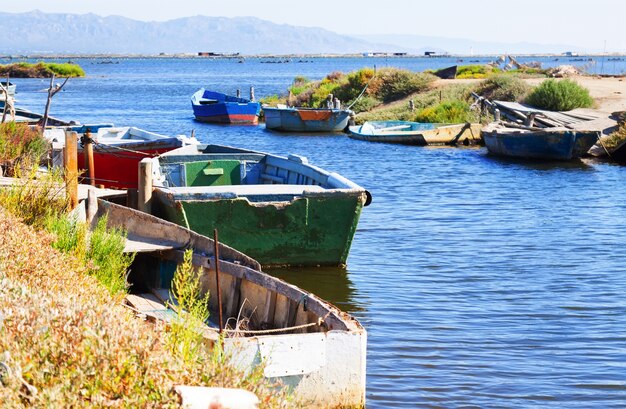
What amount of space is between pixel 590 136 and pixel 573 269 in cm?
1529

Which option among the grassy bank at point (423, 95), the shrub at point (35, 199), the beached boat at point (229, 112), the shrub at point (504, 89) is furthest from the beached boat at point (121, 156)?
the beached boat at point (229, 112)

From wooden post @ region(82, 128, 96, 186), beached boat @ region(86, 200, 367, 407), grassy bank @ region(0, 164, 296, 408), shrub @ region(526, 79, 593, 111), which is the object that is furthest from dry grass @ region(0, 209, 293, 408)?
shrub @ region(526, 79, 593, 111)

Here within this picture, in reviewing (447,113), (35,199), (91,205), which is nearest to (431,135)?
(447,113)

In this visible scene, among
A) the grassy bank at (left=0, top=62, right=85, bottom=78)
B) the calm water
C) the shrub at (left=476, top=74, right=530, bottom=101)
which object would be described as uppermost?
the shrub at (left=476, top=74, right=530, bottom=101)

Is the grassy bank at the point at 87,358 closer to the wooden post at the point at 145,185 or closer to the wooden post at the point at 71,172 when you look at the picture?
the wooden post at the point at 71,172

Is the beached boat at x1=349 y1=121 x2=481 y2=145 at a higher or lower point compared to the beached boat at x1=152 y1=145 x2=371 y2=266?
lower

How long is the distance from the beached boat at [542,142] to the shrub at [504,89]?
438 inches

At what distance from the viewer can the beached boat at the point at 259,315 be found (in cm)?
691

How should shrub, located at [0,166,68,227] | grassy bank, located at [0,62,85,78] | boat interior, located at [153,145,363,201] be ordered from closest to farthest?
shrub, located at [0,166,68,227] → boat interior, located at [153,145,363,201] → grassy bank, located at [0,62,85,78]

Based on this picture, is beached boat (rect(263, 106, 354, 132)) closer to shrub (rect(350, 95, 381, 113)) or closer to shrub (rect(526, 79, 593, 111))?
shrub (rect(350, 95, 381, 113))

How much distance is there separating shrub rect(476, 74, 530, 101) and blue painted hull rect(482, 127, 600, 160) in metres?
Result: 11.2

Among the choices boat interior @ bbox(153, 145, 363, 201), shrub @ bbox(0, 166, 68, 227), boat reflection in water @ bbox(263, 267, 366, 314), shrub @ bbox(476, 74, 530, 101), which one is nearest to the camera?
shrub @ bbox(0, 166, 68, 227)

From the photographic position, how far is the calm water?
9344 millimetres

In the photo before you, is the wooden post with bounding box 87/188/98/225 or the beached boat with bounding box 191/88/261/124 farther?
the beached boat with bounding box 191/88/261/124
